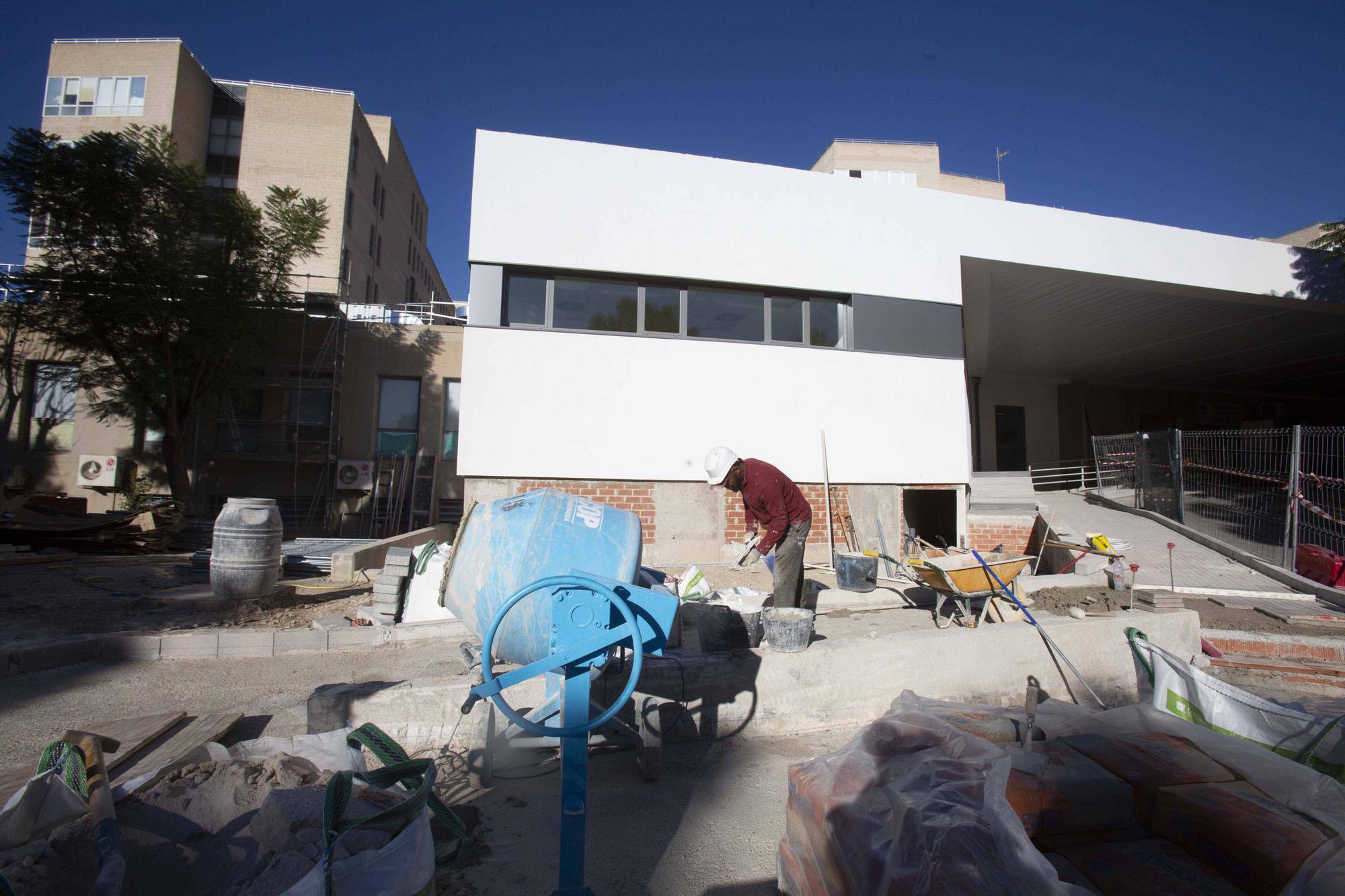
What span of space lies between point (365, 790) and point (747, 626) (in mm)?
2367

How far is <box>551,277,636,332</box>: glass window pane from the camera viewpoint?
8.73 m

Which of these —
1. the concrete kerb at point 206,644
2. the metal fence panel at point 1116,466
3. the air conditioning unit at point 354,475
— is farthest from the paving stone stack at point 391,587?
the metal fence panel at point 1116,466

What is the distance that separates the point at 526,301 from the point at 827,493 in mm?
5025

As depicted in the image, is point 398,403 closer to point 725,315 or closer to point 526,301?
point 526,301

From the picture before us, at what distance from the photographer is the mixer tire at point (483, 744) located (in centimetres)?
335

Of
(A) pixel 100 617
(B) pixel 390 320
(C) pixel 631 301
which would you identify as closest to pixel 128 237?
(B) pixel 390 320

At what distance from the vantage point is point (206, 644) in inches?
199

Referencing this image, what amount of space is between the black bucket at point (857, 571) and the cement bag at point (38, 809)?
6745 mm

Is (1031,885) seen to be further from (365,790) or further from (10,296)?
(10,296)

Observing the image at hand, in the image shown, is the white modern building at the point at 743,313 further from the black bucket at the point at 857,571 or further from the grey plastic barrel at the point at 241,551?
the grey plastic barrel at the point at 241,551

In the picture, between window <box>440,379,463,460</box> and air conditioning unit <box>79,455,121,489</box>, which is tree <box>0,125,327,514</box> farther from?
window <box>440,379,463,460</box>

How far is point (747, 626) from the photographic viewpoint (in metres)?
4.26

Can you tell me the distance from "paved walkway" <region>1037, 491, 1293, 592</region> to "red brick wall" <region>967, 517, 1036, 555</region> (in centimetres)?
43

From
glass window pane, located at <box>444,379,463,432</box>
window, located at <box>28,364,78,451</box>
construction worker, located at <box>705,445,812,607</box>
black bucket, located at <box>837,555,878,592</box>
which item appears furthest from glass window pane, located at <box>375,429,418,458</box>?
construction worker, located at <box>705,445,812,607</box>
